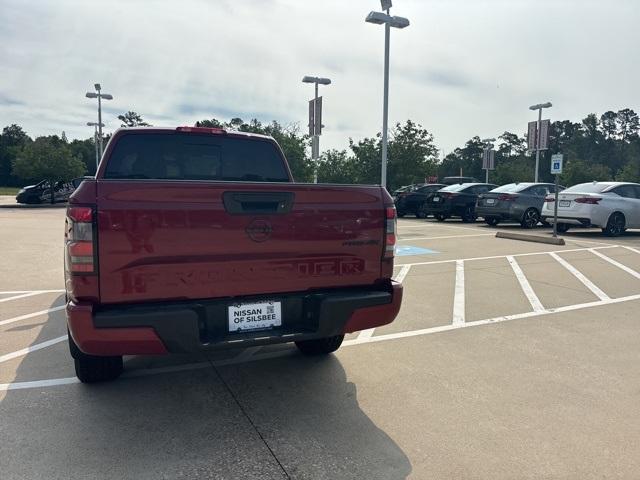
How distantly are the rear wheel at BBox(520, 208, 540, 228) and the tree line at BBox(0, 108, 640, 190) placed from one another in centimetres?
1114

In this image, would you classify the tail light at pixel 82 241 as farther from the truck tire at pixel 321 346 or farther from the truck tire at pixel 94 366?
the truck tire at pixel 321 346

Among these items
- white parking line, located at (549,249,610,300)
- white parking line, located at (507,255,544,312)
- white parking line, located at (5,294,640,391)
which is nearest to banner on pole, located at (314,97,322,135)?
white parking line, located at (549,249,610,300)

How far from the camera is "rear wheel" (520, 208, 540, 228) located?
1648 cm

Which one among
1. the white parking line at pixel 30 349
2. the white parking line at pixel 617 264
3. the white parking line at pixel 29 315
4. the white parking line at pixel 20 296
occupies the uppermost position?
the white parking line at pixel 617 264

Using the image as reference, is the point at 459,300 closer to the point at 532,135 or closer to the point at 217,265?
the point at 217,265

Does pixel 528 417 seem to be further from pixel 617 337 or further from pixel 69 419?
pixel 69 419

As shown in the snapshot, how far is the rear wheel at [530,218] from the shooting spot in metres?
16.5

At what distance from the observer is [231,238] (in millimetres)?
2953

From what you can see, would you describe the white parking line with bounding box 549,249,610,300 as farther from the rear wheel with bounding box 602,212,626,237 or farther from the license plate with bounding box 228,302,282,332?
the license plate with bounding box 228,302,282,332

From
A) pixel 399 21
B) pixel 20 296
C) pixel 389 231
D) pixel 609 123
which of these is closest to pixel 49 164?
pixel 399 21

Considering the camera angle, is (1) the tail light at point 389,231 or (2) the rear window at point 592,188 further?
(2) the rear window at point 592,188

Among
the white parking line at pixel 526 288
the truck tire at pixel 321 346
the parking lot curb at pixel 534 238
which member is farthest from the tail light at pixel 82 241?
the parking lot curb at pixel 534 238

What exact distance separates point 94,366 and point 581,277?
7360mm

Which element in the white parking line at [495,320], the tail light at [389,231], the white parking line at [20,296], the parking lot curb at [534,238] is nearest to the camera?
the tail light at [389,231]
